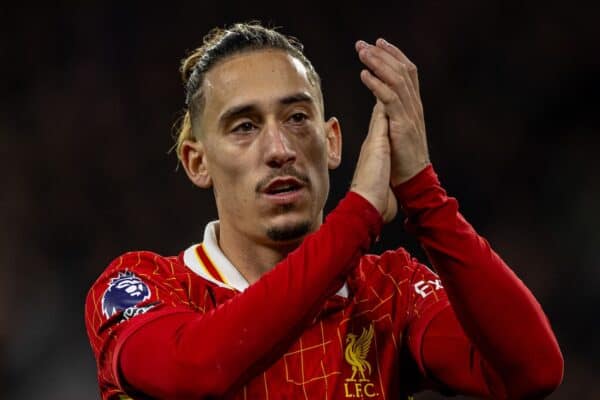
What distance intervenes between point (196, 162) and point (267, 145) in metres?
0.37

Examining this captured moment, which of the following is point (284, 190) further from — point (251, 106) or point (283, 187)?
point (251, 106)

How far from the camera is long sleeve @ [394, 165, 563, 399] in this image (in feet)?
5.69

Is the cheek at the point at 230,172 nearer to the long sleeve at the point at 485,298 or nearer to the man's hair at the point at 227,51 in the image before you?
the man's hair at the point at 227,51

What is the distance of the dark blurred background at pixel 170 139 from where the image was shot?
4.66m

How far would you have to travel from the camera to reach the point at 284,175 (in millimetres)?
1983

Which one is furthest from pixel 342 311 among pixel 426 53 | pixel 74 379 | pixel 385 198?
pixel 426 53

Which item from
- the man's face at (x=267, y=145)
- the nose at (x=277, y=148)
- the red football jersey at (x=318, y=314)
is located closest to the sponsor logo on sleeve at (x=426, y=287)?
the red football jersey at (x=318, y=314)

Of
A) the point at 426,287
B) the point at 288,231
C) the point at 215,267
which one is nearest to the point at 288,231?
the point at 288,231

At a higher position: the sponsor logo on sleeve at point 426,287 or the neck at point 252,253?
the neck at point 252,253

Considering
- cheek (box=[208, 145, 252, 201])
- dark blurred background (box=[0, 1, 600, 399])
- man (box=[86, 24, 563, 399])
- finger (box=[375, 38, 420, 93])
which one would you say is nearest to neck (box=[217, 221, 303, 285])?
man (box=[86, 24, 563, 399])

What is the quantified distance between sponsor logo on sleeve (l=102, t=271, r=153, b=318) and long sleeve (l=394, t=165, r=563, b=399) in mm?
559

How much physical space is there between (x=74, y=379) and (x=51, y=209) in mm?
905

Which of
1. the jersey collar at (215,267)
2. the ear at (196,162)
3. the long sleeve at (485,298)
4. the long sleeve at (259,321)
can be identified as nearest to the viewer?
the long sleeve at (259,321)

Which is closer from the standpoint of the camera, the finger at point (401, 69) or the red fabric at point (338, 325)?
the red fabric at point (338, 325)
